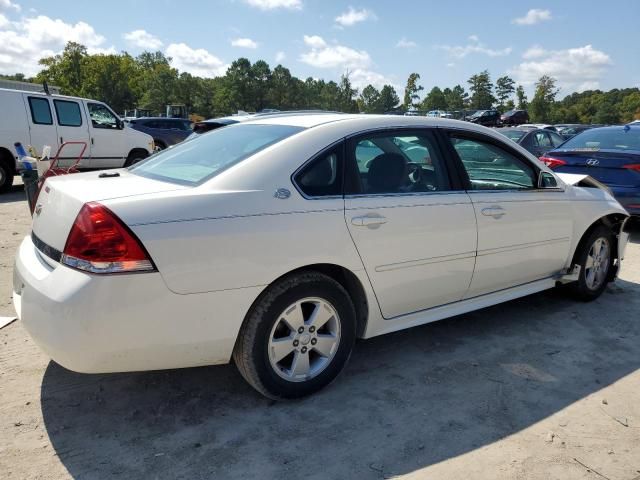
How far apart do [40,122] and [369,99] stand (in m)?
67.2

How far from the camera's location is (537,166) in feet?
13.4

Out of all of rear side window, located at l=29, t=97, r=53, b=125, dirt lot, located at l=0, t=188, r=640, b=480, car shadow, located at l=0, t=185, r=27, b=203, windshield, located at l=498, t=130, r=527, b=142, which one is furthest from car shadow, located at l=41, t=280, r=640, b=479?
rear side window, located at l=29, t=97, r=53, b=125

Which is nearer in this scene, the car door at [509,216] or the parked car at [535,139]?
the car door at [509,216]

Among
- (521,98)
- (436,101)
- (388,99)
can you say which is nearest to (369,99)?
(388,99)

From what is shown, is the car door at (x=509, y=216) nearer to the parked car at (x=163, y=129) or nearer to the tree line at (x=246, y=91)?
the parked car at (x=163, y=129)

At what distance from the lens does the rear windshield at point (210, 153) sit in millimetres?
2879

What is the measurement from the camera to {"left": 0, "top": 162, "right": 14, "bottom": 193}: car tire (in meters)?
10.4

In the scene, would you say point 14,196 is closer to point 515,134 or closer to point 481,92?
point 515,134

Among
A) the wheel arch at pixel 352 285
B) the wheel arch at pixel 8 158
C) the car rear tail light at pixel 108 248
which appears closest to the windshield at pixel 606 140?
the wheel arch at pixel 352 285

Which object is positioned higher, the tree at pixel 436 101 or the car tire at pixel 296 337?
the tree at pixel 436 101

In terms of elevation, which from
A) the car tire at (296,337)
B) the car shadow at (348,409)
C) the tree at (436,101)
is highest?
the tree at (436,101)

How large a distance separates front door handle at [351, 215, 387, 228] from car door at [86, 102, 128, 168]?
10.3 metres

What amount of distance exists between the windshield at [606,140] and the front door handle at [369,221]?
5641mm

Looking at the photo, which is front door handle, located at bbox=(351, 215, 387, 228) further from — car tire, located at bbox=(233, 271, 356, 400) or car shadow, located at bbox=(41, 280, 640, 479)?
car shadow, located at bbox=(41, 280, 640, 479)
